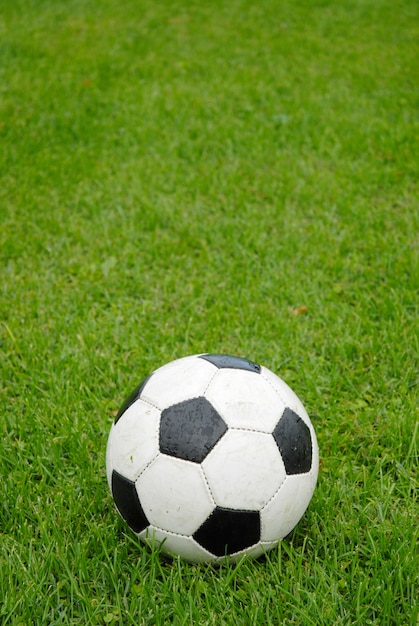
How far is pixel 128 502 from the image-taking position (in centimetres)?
216

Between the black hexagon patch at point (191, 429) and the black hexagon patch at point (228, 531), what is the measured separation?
20 cm

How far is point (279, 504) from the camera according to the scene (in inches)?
82.4

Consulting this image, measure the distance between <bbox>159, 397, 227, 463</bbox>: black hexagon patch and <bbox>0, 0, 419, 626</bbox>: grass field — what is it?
0.43 metres

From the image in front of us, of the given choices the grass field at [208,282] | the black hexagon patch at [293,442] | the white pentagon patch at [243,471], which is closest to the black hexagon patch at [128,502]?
the grass field at [208,282]

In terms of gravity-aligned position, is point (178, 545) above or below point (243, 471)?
below

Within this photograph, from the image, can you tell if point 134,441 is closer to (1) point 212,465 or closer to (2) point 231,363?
(1) point 212,465

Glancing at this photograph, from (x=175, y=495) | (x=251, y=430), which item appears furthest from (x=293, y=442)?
(x=175, y=495)

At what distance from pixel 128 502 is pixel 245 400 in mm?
528

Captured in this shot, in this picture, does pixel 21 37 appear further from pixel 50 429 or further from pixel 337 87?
pixel 50 429

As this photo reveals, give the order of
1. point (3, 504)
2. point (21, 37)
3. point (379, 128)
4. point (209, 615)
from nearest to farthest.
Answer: point (209, 615) < point (3, 504) < point (379, 128) < point (21, 37)

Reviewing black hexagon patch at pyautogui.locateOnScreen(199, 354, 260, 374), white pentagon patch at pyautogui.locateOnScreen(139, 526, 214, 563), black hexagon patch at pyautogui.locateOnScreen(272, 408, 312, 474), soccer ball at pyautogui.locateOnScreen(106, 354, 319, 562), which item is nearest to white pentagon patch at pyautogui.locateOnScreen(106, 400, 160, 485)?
soccer ball at pyautogui.locateOnScreen(106, 354, 319, 562)

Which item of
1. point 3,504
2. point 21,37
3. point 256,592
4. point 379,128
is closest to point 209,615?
point 256,592

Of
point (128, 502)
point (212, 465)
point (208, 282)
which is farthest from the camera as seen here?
point (208, 282)

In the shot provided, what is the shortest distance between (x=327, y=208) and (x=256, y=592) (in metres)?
3.09
